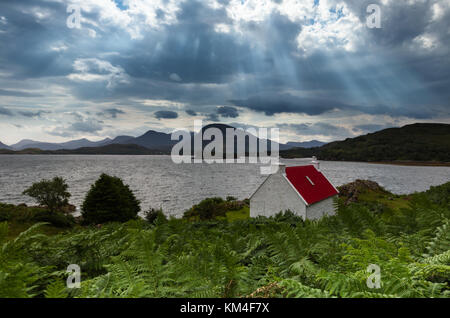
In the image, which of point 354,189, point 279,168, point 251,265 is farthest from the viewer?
point 354,189

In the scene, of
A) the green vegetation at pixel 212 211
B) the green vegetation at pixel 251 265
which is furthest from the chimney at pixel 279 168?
the green vegetation at pixel 251 265

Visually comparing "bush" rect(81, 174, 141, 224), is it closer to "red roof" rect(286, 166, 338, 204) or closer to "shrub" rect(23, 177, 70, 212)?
"shrub" rect(23, 177, 70, 212)

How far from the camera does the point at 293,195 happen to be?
99.0 ft

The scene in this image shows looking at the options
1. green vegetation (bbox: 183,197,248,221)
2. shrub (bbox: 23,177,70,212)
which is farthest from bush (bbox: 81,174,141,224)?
shrub (bbox: 23,177,70,212)

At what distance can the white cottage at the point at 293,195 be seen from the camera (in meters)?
29.9

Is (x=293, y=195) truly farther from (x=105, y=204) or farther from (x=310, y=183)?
(x=105, y=204)

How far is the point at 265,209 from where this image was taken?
1288 inches

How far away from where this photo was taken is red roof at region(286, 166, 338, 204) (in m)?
31.0

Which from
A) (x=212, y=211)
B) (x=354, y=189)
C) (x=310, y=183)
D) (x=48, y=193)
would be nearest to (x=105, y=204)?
(x=48, y=193)

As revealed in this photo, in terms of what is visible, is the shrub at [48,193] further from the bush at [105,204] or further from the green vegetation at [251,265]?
the green vegetation at [251,265]

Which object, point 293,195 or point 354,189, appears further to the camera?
point 354,189

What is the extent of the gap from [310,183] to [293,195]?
4489mm
